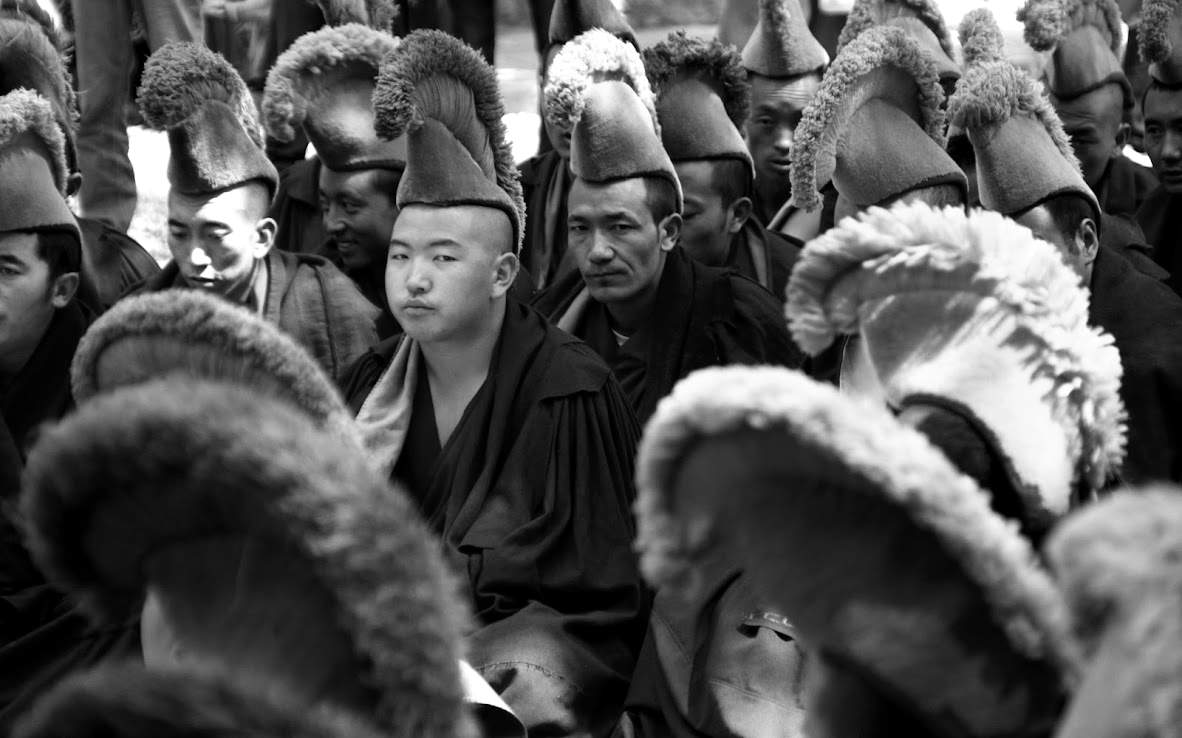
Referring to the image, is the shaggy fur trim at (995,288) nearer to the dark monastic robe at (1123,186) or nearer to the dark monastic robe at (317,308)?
the dark monastic robe at (317,308)

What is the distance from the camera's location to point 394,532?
1221 millimetres

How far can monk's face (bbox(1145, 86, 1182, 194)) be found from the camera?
5.44 m

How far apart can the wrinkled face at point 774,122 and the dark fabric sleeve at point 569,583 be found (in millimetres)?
2619

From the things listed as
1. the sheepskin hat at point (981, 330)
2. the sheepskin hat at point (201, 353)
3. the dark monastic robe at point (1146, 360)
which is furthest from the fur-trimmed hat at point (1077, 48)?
the sheepskin hat at point (201, 353)

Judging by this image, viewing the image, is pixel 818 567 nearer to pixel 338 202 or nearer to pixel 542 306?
pixel 542 306

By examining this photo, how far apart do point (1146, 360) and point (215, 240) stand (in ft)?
8.18

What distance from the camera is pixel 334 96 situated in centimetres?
516

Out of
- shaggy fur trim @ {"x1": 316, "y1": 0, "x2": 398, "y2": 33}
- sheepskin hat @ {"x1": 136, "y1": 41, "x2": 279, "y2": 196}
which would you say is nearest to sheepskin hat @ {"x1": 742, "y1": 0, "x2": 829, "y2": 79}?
shaggy fur trim @ {"x1": 316, "y1": 0, "x2": 398, "y2": 33}

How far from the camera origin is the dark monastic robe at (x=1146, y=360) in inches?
138

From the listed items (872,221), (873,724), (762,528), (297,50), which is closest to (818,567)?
(762,528)

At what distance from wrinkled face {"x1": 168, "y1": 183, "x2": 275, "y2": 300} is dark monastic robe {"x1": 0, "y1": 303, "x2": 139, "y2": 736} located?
748 millimetres

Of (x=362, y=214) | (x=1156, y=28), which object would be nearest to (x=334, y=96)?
(x=362, y=214)

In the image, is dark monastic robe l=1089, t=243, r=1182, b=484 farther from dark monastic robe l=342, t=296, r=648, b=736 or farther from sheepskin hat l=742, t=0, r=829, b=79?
sheepskin hat l=742, t=0, r=829, b=79

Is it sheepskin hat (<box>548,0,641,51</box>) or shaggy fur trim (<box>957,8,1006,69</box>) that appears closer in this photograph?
shaggy fur trim (<box>957,8,1006,69</box>)
